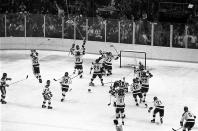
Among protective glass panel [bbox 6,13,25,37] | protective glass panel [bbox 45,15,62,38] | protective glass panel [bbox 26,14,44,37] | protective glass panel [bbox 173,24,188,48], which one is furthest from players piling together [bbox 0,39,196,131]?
protective glass panel [bbox 6,13,25,37]

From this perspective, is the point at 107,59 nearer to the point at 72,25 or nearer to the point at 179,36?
the point at 179,36

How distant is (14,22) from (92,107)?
11.9 meters

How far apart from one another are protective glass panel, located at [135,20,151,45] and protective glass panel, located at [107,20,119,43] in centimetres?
111

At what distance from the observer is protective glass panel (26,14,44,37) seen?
27062 mm

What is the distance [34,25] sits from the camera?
2720 cm

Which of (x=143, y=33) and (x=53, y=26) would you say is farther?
(x=53, y=26)

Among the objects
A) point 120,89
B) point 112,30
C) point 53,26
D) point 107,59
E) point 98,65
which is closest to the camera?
point 120,89

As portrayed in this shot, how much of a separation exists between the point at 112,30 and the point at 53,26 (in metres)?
3.41

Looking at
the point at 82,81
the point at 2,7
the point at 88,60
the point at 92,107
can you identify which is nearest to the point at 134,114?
the point at 92,107

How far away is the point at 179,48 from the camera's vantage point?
25.0 meters

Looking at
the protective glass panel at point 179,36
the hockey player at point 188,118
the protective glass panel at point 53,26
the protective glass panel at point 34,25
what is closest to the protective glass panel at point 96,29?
the protective glass panel at point 53,26

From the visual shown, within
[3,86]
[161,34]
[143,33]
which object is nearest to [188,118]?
[3,86]


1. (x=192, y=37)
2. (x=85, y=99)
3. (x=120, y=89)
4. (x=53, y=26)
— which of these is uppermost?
(x=53, y=26)

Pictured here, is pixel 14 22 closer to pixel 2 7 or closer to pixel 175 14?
pixel 2 7
